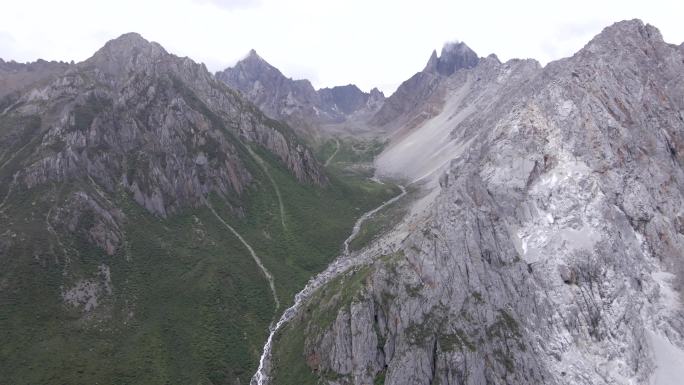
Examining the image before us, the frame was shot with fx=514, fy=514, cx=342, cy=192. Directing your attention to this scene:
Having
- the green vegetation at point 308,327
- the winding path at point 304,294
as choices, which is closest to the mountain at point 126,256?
the winding path at point 304,294

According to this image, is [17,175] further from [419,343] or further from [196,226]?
[419,343]

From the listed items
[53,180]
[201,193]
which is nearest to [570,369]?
[201,193]

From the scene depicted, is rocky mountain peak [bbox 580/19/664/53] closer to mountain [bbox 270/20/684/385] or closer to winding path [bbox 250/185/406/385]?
mountain [bbox 270/20/684/385]

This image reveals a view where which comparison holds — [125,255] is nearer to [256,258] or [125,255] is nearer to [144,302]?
[144,302]

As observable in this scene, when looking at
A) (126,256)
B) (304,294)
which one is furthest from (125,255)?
(304,294)

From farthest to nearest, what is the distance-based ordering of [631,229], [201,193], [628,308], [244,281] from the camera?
1. [201,193]
2. [244,281]
3. [631,229]
4. [628,308]

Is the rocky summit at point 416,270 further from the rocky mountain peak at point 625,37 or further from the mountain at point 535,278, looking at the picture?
the rocky mountain peak at point 625,37
